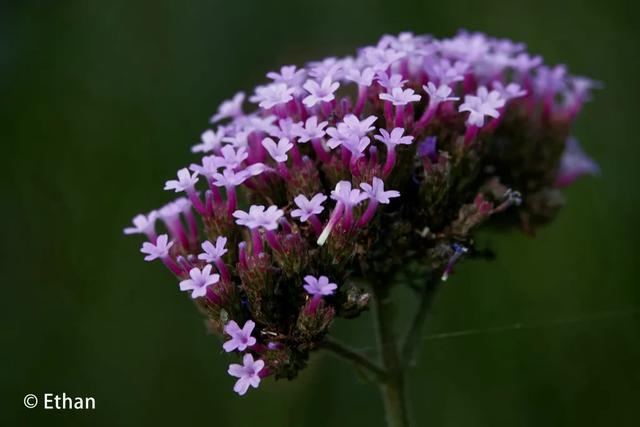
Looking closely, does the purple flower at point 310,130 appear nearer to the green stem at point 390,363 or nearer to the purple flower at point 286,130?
the purple flower at point 286,130

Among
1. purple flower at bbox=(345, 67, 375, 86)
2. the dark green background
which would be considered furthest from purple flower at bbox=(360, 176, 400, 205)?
the dark green background

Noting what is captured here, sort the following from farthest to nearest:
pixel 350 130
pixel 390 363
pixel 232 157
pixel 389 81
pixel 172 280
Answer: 1. pixel 172 280
2. pixel 390 363
3. pixel 389 81
4. pixel 232 157
5. pixel 350 130

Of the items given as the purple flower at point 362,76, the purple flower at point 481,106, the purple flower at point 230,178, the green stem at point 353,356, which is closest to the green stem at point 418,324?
the green stem at point 353,356

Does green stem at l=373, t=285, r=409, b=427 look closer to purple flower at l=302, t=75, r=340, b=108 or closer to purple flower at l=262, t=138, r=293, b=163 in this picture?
purple flower at l=262, t=138, r=293, b=163

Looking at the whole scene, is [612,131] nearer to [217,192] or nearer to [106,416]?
[217,192]

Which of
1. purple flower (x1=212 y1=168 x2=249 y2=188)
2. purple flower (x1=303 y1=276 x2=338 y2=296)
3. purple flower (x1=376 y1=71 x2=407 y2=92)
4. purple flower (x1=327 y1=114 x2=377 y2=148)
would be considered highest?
purple flower (x1=376 y1=71 x2=407 y2=92)

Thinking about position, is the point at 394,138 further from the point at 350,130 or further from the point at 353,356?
the point at 353,356

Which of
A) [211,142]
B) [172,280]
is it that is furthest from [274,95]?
[172,280]
